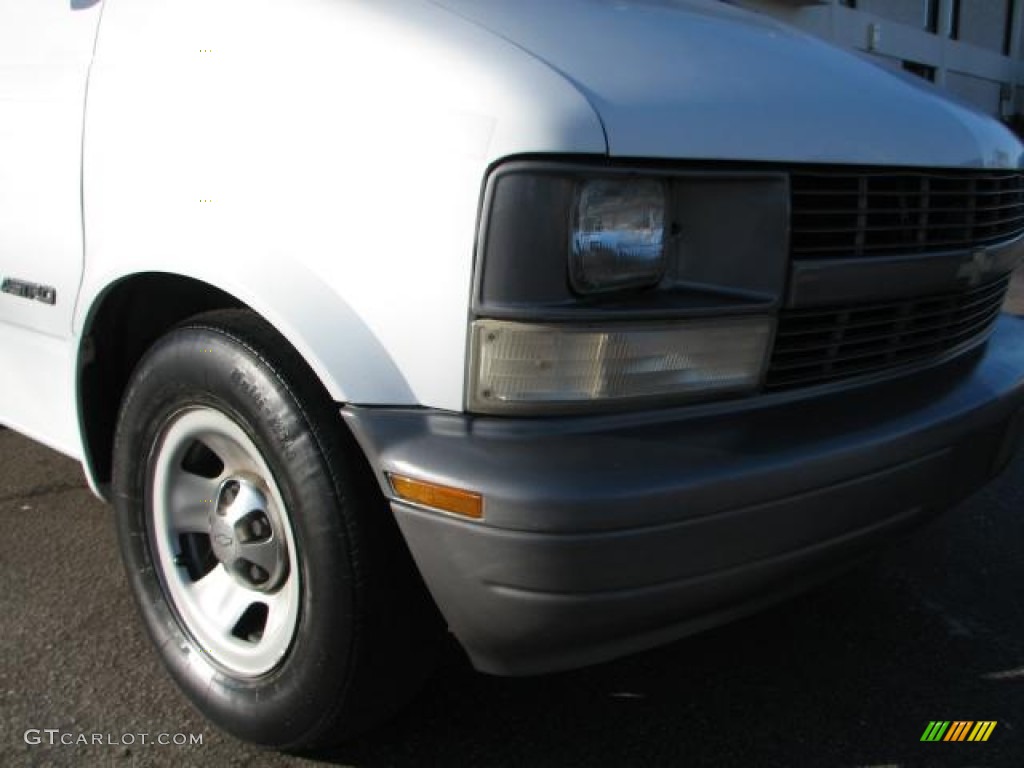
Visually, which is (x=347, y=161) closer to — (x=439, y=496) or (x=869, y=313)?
(x=439, y=496)

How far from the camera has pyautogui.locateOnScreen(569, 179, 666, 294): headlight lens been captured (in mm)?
1663

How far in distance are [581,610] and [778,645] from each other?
3.62ft

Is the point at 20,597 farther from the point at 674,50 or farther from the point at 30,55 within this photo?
the point at 674,50

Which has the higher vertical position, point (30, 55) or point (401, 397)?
point (30, 55)

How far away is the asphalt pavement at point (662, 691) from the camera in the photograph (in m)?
2.11

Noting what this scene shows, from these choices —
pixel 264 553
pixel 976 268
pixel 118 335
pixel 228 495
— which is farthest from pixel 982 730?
pixel 118 335

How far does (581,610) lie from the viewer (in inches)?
64.5

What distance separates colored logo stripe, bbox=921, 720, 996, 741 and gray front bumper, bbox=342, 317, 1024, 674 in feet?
1.82

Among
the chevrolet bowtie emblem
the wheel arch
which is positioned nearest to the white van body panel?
the wheel arch

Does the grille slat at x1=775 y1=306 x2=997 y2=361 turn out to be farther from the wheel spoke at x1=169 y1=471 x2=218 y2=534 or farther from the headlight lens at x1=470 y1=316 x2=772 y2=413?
the wheel spoke at x1=169 y1=471 x2=218 y2=534

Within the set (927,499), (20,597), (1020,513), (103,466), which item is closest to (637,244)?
(927,499)
